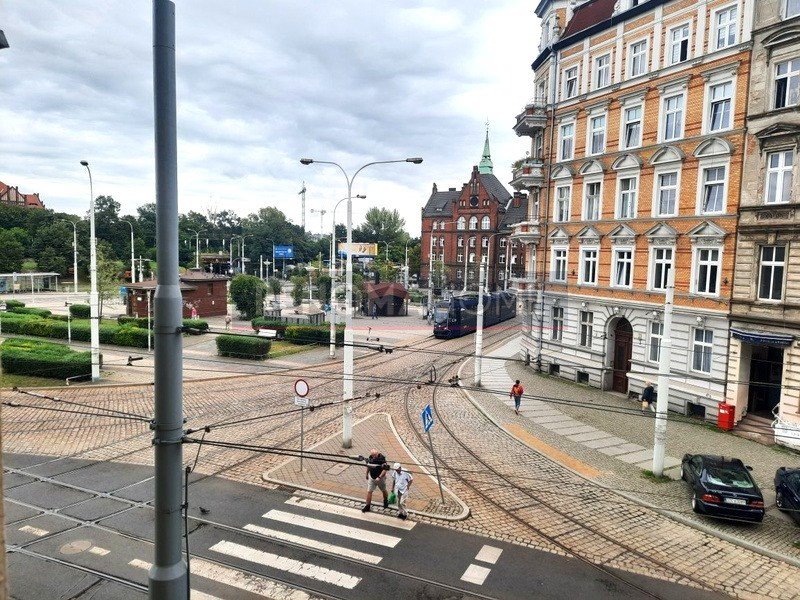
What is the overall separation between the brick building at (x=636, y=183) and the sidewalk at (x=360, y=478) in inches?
368

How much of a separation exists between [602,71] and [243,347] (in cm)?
2501

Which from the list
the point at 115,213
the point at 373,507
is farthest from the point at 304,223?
the point at 373,507

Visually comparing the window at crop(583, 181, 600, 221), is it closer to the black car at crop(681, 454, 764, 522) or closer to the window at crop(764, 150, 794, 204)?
the window at crop(764, 150, 794, 204)

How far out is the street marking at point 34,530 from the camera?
1106cm

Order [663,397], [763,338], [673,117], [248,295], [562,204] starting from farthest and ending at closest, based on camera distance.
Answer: [248,295] → [562,204] → [673,117] → [763,338] → [663,397]

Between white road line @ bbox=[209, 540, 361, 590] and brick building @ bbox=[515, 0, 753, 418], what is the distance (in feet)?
47.1

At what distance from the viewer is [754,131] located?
1975cm

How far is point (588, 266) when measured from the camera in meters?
27.6

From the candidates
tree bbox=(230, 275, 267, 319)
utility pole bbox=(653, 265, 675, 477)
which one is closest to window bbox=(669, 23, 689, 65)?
utility pole bbox=(653, 265, 675, 477)

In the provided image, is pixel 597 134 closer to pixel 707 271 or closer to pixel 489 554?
pixel 707 271

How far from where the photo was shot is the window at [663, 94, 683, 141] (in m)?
22.8

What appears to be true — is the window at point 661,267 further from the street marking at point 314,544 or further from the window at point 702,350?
the street marking at point 314,544

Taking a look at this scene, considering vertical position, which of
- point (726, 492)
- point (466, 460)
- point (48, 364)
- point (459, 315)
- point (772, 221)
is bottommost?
point (466, 460)

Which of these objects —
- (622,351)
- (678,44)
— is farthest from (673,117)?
(622,351)
